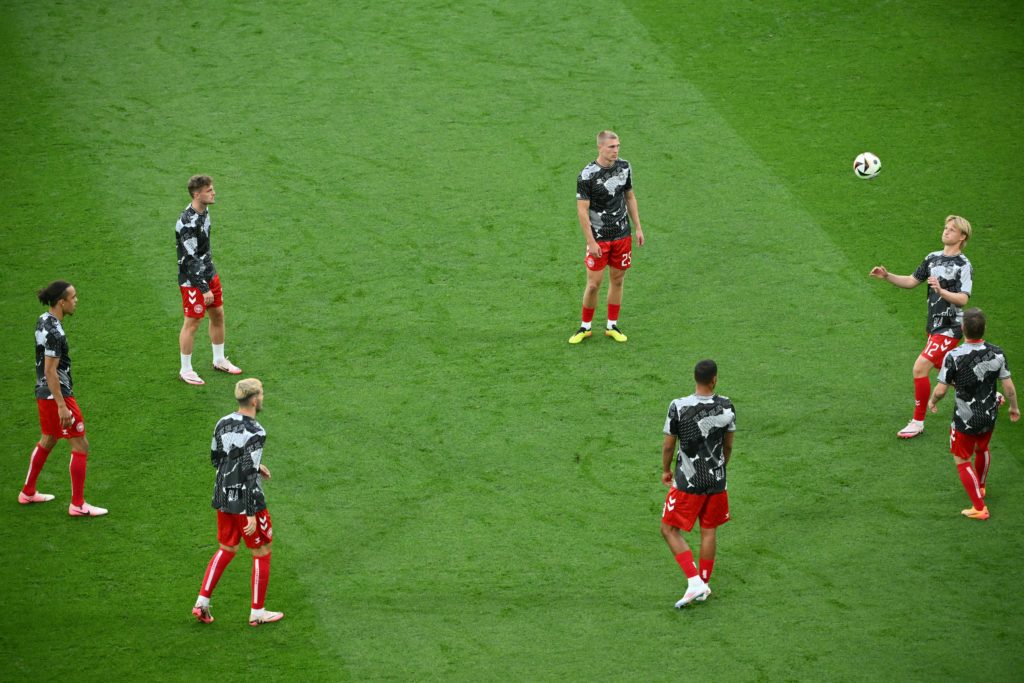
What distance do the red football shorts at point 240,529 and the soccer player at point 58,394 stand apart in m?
1.86

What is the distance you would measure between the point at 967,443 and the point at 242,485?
5688mm

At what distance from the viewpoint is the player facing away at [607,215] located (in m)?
11.7

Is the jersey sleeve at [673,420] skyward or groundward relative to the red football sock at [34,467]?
skyward

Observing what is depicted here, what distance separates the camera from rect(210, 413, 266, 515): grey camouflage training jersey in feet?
27.3

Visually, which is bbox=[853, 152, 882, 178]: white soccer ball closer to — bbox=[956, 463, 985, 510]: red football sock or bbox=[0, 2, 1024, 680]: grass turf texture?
bbox=[0, 2, 1024, 680]: grass turf texture

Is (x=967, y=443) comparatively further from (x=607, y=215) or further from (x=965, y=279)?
(x=607, y=215)

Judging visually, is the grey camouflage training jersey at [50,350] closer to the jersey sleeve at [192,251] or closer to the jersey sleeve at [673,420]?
the jersey sleeve at [192,251]

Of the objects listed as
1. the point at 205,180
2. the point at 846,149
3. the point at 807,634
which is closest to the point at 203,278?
the point at 205,180

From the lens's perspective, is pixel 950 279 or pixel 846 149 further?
pixel 846 149

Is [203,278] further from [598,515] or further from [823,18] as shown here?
[823,18]

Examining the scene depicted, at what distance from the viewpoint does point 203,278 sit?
1134 cm

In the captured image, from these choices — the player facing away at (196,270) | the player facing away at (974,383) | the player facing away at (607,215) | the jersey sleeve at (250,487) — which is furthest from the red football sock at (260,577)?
the player facing away at (974,383)

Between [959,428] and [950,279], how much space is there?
1.54m

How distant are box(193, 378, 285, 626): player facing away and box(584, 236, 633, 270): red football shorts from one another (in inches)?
179
